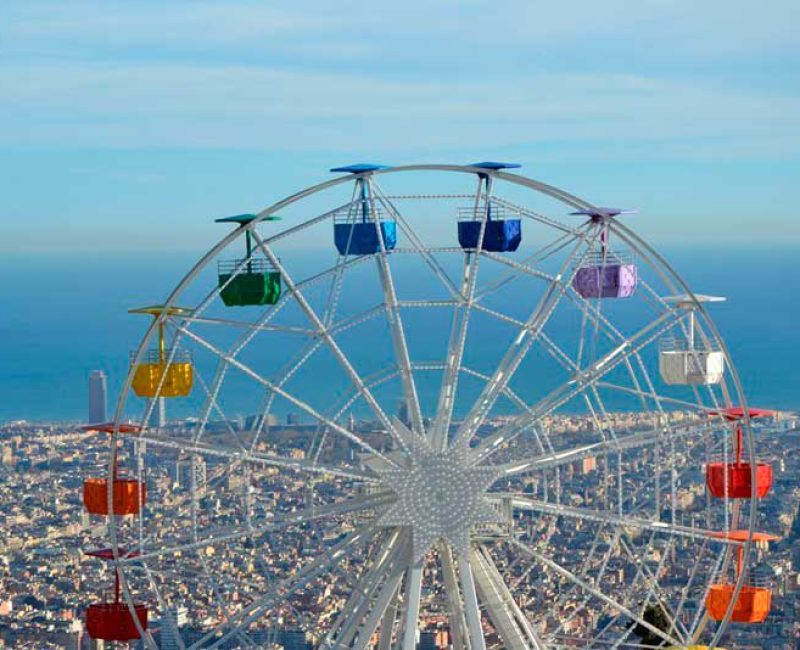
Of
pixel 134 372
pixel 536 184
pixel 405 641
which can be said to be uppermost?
pixel 536 184

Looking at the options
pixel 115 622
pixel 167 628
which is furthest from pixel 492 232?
pixel 167 628

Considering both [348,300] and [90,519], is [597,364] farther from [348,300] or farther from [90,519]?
[348,300]

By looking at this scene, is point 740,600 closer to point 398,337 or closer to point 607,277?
point 607,277

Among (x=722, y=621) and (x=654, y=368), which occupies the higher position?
(x=654, y=368)

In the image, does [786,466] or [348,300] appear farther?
[348,300]

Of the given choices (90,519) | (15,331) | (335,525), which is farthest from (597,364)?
(15,331)

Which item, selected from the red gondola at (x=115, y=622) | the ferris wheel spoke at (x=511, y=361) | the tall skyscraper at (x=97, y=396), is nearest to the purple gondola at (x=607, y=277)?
the ferris wheel spoke at (x=511, y=361)
